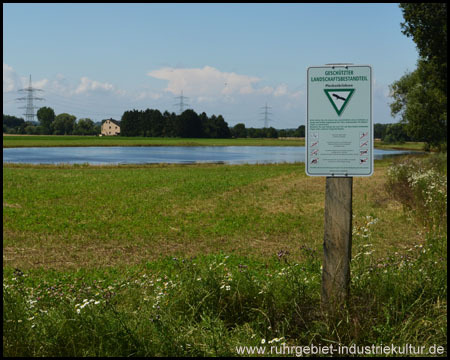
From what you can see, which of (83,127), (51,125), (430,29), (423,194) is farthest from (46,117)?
(423,194)

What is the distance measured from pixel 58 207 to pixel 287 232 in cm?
814

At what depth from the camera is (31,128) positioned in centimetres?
13588

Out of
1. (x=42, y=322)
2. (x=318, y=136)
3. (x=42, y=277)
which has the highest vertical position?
(x=318, y=136)

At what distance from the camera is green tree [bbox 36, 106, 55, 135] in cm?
14262

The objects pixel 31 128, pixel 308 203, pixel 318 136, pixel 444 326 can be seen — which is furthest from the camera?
pixel 31 128

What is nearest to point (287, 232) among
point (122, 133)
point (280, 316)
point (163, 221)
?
point (163, 221)

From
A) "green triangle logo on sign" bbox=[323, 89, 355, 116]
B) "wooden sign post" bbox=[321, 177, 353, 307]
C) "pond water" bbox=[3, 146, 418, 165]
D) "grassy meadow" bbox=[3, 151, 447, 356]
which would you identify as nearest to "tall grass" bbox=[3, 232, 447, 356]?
"grassy meadow" bbox=[3, 151, 447, 356]

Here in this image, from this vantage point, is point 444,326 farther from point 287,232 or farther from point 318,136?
point 287,232

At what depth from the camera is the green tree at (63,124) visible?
13988 centimetres

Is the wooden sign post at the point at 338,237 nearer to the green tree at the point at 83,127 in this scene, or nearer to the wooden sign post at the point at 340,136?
the wooden sign post at the point at 340,136

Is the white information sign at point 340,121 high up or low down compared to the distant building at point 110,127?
down

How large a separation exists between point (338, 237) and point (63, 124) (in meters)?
146

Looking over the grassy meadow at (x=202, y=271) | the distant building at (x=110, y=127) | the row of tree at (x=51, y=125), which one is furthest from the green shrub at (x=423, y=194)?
the distant building at (x=110, y=127)

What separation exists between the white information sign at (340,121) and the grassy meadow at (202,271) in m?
1.27
